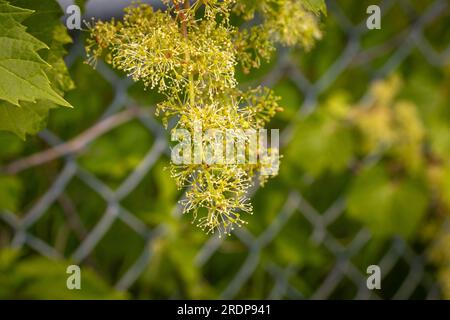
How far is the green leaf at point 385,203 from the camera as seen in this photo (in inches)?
51.8

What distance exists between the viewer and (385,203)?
52.8 inches

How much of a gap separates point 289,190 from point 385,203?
0.66 feet

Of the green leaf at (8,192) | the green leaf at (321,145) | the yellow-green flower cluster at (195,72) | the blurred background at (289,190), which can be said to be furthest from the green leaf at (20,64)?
the green leaf at (321,145)

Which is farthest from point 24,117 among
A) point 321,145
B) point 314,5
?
point 321,145

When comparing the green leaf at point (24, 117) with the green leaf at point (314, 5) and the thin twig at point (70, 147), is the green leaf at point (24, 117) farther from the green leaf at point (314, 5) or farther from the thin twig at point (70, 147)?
the thin twig at point (70, 147)

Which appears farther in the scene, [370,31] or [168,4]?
[370,31]

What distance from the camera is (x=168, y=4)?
1.41 ft

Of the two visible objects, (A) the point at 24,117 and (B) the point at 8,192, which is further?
(B) the point at 8,192

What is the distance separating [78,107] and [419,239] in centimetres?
89

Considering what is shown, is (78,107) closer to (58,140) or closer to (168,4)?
(58,140)

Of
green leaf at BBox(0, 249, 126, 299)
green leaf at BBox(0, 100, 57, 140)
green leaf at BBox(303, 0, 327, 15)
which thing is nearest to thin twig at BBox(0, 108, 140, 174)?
green leaf at BBox(0, 249, 126, 299)

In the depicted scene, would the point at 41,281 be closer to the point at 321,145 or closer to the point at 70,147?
the point at 70,147

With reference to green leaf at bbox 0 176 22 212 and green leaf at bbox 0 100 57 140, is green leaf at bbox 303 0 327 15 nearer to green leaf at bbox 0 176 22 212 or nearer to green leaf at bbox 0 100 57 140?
green leaf at bbox 0 100 57 140
